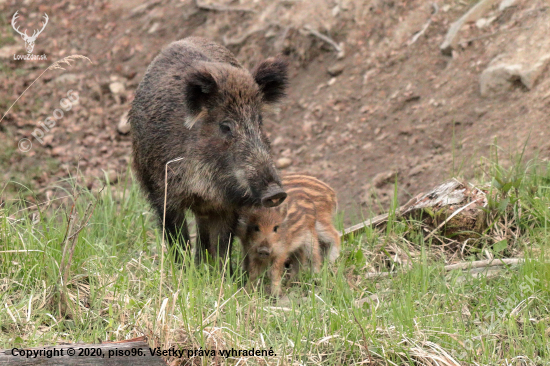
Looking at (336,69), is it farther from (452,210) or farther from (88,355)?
(88,355)

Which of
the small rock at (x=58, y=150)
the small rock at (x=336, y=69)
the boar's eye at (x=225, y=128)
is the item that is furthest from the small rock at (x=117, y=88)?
the boar's eye at (x=225, y=128)

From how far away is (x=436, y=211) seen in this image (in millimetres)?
5539

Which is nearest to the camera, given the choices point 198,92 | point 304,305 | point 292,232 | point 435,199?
point 304,305

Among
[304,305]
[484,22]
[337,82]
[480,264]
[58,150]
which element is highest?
[484,22]

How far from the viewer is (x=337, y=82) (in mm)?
9148

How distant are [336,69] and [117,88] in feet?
11.6

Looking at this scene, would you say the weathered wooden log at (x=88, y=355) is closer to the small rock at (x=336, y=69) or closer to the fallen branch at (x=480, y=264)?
the fallen branch at (x=480, y=264)

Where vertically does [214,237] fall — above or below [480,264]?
above

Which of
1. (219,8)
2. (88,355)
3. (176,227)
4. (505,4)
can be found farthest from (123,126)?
(88,355)

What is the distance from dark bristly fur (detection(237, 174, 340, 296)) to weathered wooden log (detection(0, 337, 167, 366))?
196cm

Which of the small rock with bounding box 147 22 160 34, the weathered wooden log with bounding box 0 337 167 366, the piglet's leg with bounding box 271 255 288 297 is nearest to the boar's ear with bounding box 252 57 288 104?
the piglet's leg with bounding box 271 255 288 297

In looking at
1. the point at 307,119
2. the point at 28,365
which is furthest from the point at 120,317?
the point at 307,119

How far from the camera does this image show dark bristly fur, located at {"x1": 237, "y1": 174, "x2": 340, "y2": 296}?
5.06m

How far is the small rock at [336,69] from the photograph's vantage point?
9250 millimetres
